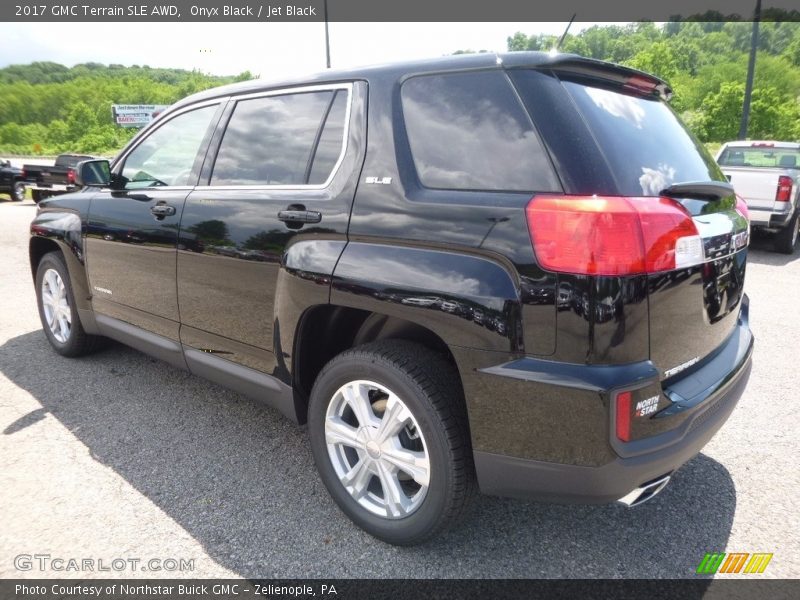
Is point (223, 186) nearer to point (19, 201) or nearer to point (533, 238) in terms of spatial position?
point (533, 238)

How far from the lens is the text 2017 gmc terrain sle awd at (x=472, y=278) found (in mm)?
1771

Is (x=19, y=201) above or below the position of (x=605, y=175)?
below

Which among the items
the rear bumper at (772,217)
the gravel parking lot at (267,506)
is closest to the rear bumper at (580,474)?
the gravel parking lot at (267,506)

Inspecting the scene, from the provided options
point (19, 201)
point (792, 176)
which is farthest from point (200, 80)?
point (792, 176)

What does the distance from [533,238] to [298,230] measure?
1.10m

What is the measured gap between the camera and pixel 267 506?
2584 millimetres

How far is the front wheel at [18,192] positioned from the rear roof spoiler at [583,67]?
19711mm

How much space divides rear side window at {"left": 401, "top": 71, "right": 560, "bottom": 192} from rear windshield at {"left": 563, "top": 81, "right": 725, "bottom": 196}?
0.72 ft

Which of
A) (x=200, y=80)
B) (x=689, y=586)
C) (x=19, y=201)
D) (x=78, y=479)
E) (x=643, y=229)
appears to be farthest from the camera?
(x=200, y=80)

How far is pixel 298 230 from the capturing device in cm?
247

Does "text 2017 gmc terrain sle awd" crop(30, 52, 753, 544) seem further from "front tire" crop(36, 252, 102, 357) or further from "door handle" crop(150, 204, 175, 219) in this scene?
"front tire" crop(36, 252, 102, 357)

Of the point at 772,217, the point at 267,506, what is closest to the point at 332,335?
the point at 267,506

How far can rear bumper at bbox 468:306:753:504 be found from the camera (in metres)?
1.79

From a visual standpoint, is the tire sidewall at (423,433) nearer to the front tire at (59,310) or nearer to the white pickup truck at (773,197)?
the front tire at (59,310)
